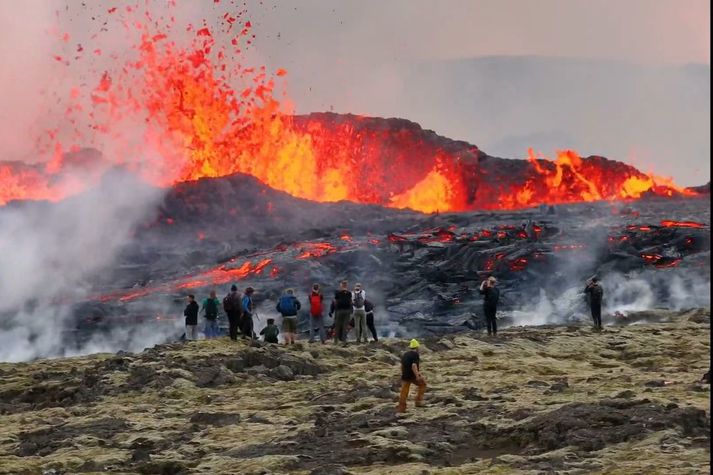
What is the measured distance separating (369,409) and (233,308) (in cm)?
1059

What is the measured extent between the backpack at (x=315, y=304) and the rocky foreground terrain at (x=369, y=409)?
7.42 ft

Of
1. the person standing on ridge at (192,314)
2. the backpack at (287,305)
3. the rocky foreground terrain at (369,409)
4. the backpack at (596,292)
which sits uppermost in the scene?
the backpack at (596,292)

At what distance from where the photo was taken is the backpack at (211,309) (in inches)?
1319

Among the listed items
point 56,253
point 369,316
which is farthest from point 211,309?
point 56,253

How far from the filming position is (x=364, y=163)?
15525 cm

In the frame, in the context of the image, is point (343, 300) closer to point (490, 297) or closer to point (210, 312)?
point (490, 297)

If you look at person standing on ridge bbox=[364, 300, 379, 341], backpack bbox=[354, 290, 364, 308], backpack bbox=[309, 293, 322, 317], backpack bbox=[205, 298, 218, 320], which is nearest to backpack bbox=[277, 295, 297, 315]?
backpack bbox=[309, 293, 322, 317]

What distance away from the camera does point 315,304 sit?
3266 cm

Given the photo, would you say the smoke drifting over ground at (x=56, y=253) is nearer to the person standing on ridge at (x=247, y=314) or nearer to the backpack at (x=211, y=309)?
the backpack at (x=211, y=309)

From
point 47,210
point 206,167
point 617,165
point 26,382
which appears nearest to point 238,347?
point 26,382

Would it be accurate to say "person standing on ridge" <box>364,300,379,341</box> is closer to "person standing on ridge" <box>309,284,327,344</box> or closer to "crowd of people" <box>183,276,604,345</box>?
"crowd of people" <box>183,276,604,345</box>

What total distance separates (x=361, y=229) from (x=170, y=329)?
3023cm

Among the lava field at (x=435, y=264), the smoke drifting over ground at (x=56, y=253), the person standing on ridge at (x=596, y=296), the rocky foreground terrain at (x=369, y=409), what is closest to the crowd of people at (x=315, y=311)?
the rocky foreground terrain at (x=369, y=409)

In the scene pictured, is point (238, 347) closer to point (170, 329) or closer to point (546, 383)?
point (546, 383)
